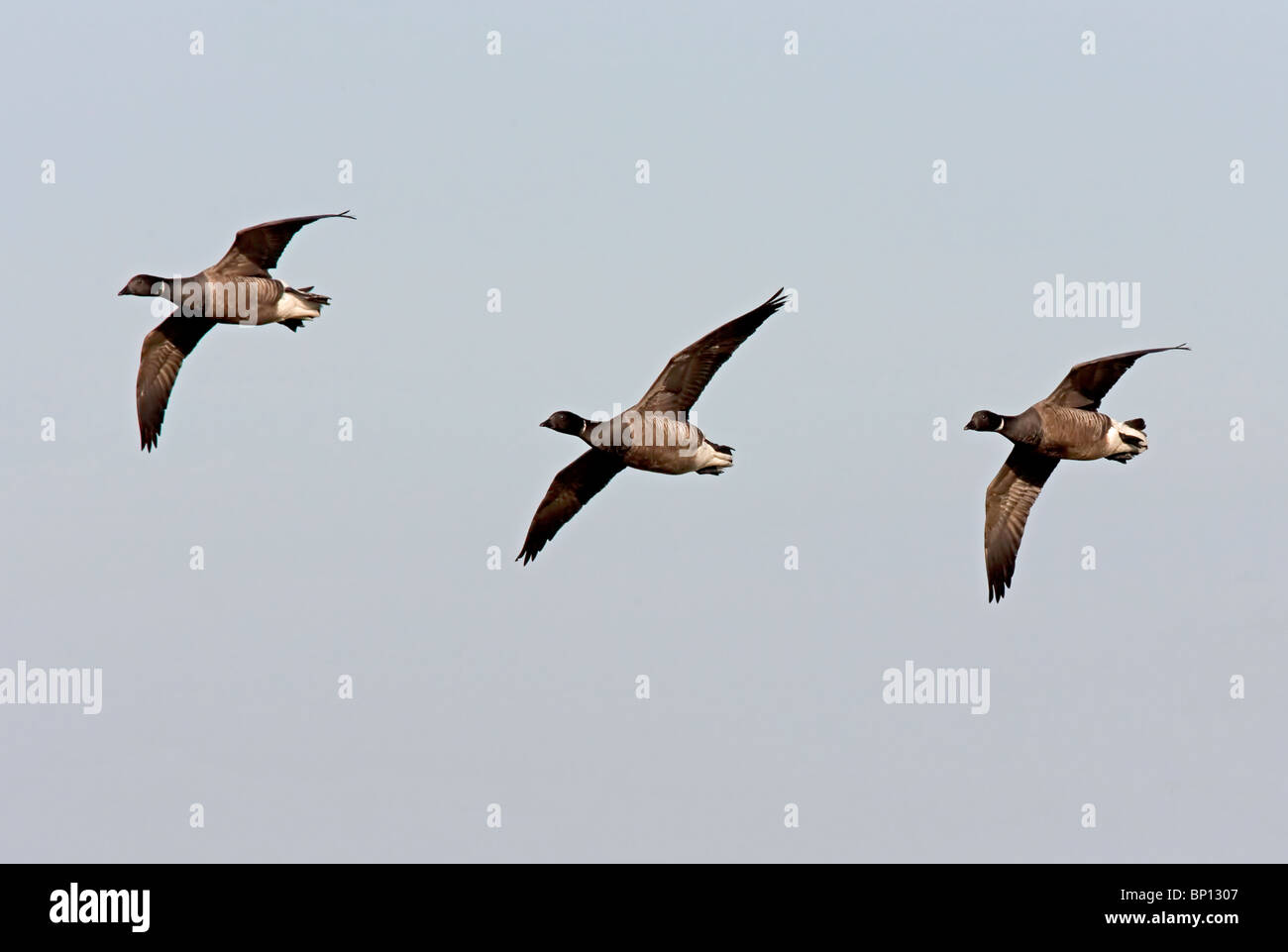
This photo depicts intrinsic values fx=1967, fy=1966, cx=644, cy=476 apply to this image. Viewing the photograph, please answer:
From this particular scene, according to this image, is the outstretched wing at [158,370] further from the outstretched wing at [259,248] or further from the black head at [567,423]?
the black head at [567,423]

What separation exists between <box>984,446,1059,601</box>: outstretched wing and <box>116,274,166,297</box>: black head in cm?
1136

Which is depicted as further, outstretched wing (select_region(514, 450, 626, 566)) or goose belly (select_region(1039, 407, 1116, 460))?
outstretched wing (select_region(514, 450, 626, 566))

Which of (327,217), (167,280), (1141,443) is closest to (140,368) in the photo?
(167,280)

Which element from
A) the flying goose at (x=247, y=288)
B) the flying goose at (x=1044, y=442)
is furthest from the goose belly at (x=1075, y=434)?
the flying goose at (x=247, y=288)

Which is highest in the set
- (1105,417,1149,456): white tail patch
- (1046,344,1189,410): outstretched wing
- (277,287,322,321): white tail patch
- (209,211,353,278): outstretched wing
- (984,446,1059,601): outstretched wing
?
(209,211,353,278): outstretched wing

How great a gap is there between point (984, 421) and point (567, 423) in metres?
5.06

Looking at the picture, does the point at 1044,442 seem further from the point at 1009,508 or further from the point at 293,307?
the point at 293,307

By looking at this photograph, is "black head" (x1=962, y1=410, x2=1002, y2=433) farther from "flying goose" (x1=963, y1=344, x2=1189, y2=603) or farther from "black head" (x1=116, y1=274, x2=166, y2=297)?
"black head" (x1=116, y1=274, x2=166, y2=297)

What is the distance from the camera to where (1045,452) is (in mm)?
24641

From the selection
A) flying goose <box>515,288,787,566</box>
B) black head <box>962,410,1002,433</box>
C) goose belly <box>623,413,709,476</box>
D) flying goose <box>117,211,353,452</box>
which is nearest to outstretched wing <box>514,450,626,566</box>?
flying goose <box>515,288,787,566</box>

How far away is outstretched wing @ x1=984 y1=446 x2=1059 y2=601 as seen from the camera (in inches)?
1011

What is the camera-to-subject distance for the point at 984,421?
23.9 metres

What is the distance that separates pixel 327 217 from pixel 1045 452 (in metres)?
9.40

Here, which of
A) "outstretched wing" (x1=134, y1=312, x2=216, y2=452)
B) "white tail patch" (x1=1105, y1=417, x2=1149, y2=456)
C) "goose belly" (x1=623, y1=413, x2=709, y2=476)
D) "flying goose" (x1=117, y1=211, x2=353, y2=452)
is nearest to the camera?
"goose belly" (x1=623, y1=413, x2=709, y2=476)
